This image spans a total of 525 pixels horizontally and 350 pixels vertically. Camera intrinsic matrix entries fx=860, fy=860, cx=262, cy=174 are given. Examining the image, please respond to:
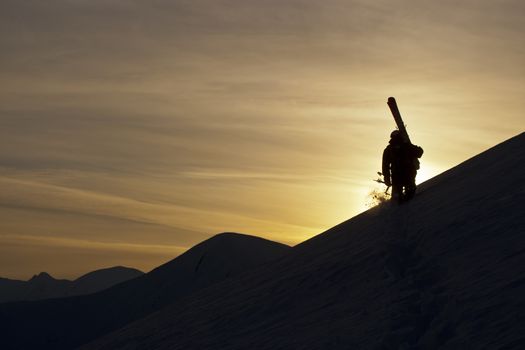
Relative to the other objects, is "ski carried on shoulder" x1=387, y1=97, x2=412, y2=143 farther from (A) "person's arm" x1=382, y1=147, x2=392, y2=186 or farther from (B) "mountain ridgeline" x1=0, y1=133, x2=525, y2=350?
(B) "mountain ridgeline" x1=0, y1=133, x2=525, y2=350

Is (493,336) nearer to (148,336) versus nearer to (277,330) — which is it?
(277,330)

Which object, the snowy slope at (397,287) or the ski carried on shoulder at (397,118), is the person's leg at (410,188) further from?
the ski carried on shoulder at (397,118)

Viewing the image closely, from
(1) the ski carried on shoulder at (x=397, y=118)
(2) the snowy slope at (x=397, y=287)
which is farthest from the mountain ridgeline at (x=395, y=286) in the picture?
(1) the ski carried on shoulder at (x=397, y=118)

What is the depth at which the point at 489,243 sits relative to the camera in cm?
1383

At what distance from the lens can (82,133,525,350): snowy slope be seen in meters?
11.2

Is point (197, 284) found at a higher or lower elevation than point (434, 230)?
higher

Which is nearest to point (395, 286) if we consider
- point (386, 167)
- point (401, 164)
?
point (401, 164)

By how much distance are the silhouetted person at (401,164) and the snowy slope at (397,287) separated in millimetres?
433

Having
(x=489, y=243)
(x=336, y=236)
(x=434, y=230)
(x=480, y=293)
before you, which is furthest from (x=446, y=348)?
(x=336, y=236)

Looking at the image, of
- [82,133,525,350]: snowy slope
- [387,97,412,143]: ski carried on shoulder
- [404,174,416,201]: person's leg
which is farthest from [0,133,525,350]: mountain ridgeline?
[387,97,412,143]: ski carried on shoulder

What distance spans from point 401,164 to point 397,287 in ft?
24.6

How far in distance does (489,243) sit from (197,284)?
181m

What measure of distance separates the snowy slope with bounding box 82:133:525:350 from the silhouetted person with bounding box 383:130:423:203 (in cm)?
43

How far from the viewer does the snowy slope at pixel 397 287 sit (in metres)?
11.2
